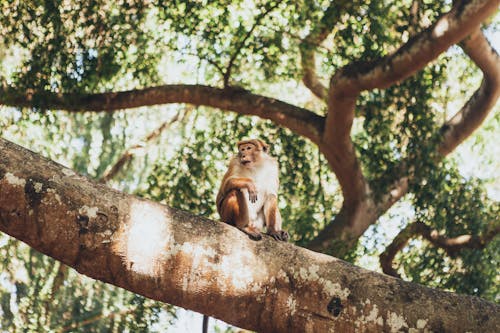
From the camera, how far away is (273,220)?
20.1ft

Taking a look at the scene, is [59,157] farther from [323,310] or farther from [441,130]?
[323,310]

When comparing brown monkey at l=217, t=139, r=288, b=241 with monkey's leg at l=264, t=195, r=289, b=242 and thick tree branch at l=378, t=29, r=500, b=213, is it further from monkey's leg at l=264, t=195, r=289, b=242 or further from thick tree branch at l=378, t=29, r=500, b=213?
thick tree branch at l=378, t=29, r=500, b=213

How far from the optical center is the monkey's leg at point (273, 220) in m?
5.95

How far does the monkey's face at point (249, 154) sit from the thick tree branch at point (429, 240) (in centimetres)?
307

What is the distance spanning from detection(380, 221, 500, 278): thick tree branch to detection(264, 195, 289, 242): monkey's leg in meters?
3.17

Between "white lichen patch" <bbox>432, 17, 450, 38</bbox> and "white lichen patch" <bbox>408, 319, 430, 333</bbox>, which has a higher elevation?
"white lichen patch" <bbox>432, 17, 450, 38</bbox>

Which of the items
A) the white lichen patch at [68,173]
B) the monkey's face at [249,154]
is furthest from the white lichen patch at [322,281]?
the monkey's face at [249,154]

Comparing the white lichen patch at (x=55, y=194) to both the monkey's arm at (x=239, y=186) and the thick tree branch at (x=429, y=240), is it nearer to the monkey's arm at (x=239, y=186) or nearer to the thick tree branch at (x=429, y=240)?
the monkey's arm at (x=239, y=186)

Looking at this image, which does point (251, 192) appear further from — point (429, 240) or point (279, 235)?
point (429, 240)

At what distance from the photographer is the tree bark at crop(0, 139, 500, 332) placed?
2.98m

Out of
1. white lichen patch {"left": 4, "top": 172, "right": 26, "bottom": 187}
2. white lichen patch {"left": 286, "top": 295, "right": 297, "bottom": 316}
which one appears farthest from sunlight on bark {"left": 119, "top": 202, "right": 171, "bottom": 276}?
white lichen patch {"left": 286, "top": 295, "right": 297, "bottom": 316}

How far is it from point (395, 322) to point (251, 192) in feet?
9.54

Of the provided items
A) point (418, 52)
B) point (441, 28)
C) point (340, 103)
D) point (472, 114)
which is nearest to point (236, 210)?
point (340, 103)

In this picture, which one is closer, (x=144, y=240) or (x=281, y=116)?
(x=144, y=240)
